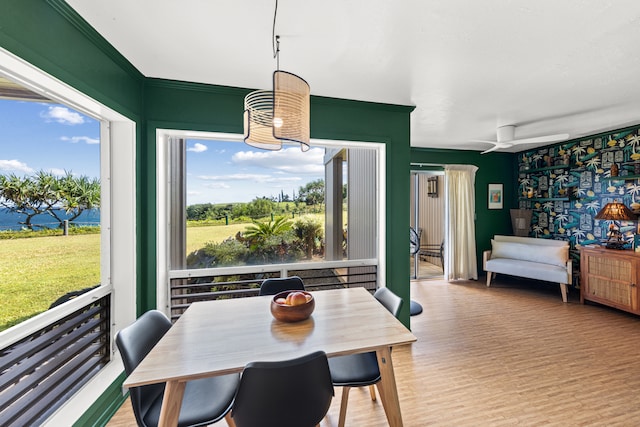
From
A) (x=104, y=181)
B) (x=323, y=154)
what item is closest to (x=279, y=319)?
(x=104, y=181)

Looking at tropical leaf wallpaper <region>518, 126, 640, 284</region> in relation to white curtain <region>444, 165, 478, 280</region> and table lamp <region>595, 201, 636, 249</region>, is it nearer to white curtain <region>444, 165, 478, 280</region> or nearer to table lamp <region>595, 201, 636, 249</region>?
table lamp <region>595, 201, 636, 249</region>

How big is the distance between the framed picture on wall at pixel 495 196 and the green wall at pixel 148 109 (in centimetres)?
345

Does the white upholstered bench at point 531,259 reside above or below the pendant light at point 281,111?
below

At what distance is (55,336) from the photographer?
1553mm

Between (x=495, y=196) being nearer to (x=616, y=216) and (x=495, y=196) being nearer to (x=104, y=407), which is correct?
(x=616, y=216)

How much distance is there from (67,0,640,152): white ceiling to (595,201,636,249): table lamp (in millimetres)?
1440

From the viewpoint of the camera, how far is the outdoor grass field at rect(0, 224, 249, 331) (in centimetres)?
130

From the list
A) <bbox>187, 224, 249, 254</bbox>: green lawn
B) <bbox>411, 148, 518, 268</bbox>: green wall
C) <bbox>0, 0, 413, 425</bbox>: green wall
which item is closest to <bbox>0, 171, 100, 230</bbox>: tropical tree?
<bbox>0, 0, 413, 425</bbox>: green wall

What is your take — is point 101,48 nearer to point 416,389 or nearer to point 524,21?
point 524,21

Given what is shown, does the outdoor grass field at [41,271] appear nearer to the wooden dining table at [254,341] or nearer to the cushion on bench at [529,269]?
the wooden dining table at [254,341]

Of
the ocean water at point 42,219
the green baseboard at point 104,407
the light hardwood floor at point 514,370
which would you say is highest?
the ocean water at point 42,219

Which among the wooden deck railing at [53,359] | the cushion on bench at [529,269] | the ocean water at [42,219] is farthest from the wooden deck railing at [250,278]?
the cushion on bench at [529,269]

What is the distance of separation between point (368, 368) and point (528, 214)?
4.95m

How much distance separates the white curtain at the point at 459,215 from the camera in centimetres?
494
